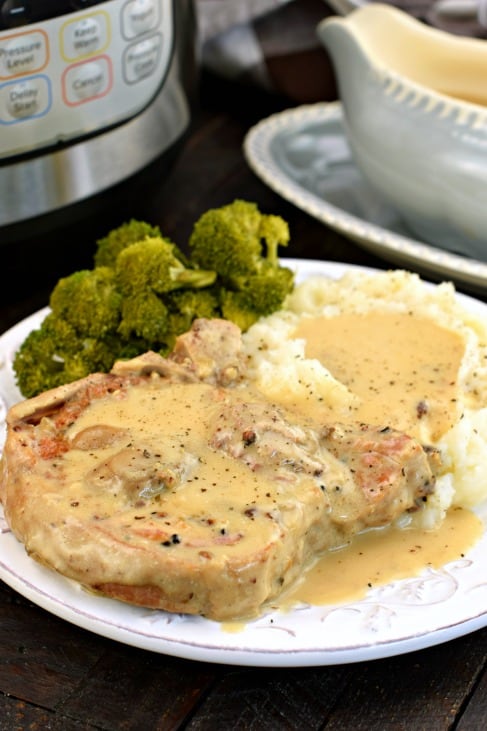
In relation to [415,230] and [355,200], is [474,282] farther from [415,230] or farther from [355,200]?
[355,200]

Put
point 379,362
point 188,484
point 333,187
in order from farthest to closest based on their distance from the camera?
point 333,187 → point 379,362 → point 188,484

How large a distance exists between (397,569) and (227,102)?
3.04 m

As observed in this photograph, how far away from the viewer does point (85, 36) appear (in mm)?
Answer: 2717

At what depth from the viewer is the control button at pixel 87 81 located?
2.73 meters

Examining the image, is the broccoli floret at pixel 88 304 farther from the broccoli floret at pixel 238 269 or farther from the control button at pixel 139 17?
the control button at pixel 139 17

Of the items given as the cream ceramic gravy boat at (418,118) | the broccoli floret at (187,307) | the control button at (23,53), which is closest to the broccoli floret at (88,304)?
the broccoli floret at (187,307)

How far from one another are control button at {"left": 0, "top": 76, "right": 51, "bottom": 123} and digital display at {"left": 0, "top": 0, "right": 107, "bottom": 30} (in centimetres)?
14

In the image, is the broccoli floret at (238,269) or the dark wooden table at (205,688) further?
the broccoli floret at (238,269)

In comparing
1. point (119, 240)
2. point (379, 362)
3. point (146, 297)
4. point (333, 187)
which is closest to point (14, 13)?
point (119, 240)

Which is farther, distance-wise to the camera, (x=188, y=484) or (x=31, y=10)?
(x=31, y=10)

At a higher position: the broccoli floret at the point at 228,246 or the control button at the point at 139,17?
the control button at the point at 139,17

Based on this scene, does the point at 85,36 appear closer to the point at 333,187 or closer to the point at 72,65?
the point at 72,65

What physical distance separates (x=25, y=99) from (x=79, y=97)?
17cm

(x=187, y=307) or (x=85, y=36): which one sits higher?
(x=85, y=36)
